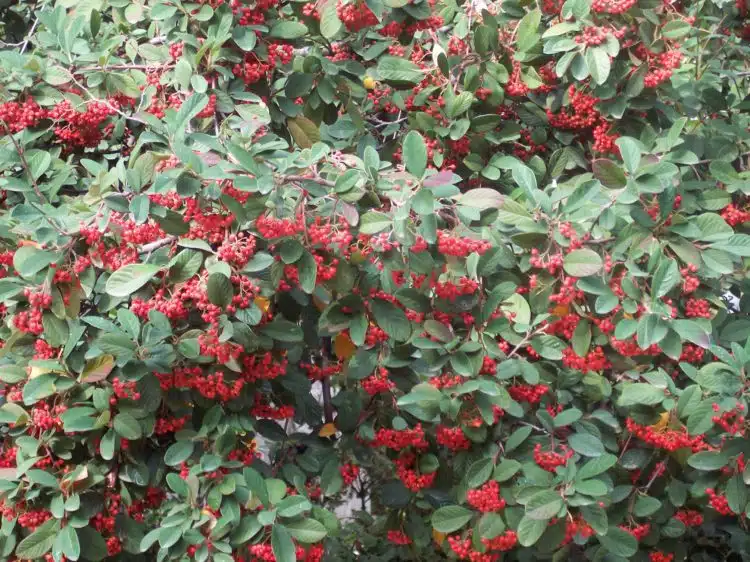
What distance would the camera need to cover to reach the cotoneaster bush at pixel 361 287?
254cm

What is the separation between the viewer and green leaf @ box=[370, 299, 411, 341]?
269cm

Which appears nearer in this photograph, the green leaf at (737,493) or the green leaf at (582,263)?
the green leaf at (582,263)

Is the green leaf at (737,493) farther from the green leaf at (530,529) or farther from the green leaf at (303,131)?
the green leaf at (303,131)

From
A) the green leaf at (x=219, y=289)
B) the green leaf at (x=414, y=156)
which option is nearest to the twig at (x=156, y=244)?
the green leaf at (x=219, y=289)

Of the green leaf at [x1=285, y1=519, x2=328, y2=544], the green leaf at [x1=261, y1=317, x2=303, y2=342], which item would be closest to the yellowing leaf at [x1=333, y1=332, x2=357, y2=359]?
the green leaf at [x1=261, y1=317, x2=303, y2=342]

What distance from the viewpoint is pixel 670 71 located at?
3.26 metres

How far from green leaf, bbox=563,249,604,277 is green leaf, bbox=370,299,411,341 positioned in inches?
16.5

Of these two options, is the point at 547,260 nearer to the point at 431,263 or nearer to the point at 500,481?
the point at 431,263

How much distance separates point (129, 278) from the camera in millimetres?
2492

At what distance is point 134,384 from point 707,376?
142 centimetres

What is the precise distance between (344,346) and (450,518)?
1.87 ft

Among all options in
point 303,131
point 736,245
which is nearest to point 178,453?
point 303,131

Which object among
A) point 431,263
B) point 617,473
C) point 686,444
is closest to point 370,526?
point 617,473

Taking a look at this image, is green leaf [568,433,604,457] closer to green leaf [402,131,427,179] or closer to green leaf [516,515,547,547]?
green leaf [516,515,547,547]
